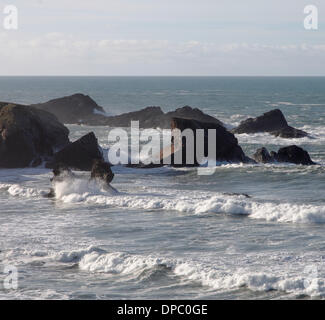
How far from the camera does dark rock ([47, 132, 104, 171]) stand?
45.0 meters

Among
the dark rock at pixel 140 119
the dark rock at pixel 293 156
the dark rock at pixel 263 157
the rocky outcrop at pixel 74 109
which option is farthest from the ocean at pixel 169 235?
the rocky outcrop at pixel 74 109

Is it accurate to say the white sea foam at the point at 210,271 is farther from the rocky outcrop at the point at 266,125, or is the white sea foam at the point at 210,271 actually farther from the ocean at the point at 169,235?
the rocky outcrop at the point at 266,125

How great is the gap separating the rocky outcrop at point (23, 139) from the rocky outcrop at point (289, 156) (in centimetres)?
1462

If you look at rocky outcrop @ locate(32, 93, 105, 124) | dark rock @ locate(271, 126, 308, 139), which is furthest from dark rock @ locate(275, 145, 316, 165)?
rocky outcrop @ locate(32, 93, 105, 124)

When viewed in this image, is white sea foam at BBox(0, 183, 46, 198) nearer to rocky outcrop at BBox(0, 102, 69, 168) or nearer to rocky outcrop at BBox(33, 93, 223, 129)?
rocky outcrop at BBox(0, 102, 69, 168)

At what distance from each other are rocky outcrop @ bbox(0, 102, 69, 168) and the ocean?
120cm

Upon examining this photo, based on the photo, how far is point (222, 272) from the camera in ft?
70.6

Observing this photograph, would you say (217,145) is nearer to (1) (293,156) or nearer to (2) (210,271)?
(1) (293,156)

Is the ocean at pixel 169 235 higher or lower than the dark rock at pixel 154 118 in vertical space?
lower

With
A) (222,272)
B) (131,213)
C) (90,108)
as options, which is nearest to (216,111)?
(90,108)

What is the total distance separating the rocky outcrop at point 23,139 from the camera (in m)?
46.2

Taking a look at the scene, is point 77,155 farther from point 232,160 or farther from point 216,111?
point 216,111

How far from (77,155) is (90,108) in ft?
167

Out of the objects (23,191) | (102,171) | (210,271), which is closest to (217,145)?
(102,171)
